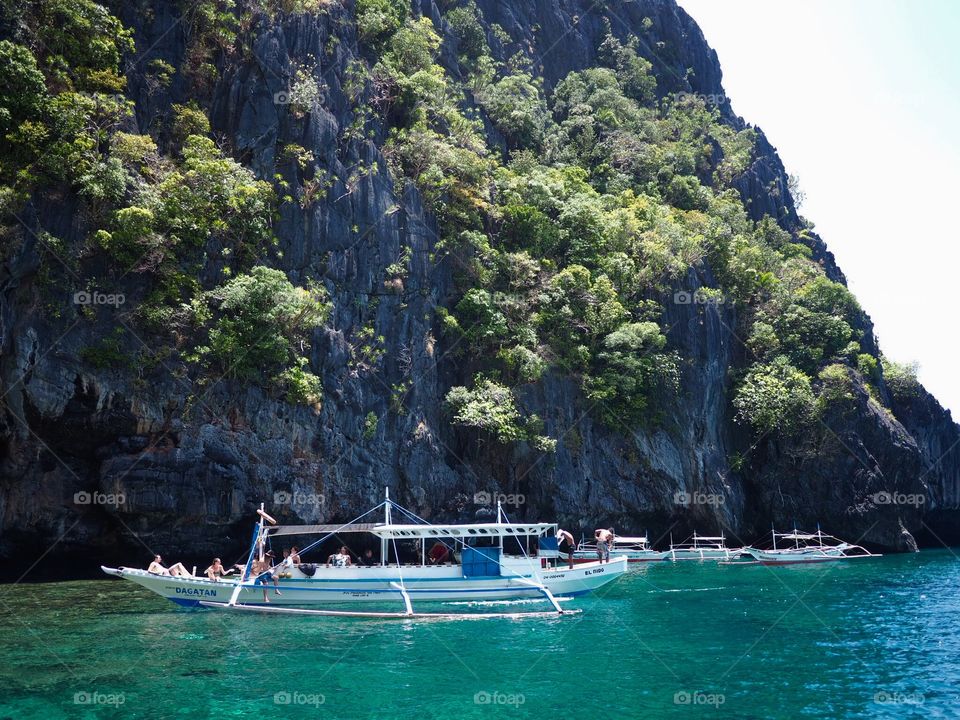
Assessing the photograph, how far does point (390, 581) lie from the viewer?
2577 cm

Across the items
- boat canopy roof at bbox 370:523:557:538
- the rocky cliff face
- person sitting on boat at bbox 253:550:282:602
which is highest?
the rocky cliff face

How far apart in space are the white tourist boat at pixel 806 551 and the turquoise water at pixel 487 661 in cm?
1487

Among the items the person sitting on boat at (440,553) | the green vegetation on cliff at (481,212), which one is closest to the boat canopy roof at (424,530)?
the person sitting on boat at (440,553)

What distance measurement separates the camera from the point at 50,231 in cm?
2786

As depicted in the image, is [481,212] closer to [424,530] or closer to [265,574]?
[424,530]

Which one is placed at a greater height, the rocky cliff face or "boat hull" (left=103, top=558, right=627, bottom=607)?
the rocky cliff face

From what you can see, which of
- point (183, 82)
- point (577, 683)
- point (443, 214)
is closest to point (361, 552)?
point (443, 214)

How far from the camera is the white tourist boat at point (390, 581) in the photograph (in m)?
23.8

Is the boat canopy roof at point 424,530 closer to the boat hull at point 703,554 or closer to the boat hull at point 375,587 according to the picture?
the boat hull at point 375,587

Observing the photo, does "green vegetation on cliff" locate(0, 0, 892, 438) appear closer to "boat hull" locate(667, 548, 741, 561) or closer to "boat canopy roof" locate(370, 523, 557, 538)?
"boat hull" locate(667, 548, 741, 561)

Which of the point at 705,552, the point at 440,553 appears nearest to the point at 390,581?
the point at 440,553

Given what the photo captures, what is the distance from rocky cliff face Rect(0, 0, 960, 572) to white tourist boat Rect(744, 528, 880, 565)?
3.63ft

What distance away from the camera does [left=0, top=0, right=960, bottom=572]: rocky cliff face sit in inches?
1107

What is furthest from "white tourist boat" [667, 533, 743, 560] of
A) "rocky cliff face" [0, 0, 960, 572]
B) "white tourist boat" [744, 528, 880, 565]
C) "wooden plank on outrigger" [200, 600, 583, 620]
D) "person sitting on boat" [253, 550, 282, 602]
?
"person sitting on boat" [253, 550, 282, 602]
